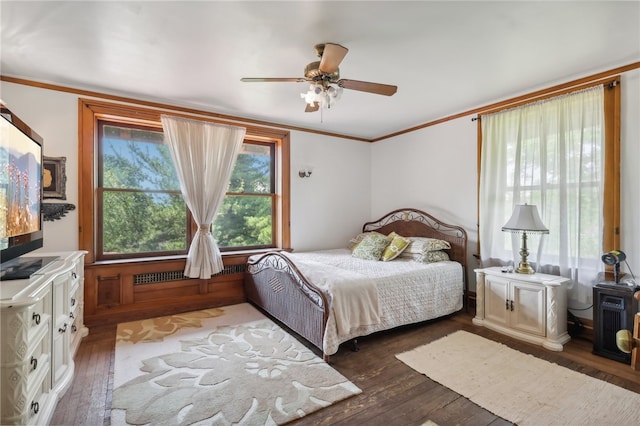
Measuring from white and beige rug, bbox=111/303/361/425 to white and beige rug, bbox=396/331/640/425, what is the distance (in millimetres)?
804

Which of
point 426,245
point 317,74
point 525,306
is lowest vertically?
point 525,306

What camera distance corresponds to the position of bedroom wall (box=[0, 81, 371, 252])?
308 centimetres

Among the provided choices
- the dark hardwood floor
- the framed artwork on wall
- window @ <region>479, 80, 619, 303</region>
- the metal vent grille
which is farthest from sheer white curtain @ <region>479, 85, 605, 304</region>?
the framed artwork on wall

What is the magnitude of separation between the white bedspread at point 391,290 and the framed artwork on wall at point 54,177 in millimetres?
2615

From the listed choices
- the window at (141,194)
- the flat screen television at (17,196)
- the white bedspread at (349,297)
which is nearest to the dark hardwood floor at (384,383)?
the white bedspread at (349,297)

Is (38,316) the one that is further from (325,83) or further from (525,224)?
(525,224)

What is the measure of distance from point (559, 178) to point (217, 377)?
373cm

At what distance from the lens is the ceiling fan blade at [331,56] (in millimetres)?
1978

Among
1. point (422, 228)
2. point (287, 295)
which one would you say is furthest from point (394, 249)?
point (287, 295)

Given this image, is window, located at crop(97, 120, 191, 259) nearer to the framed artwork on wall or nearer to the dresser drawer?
the framed artwork on wall

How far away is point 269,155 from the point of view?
4688mm

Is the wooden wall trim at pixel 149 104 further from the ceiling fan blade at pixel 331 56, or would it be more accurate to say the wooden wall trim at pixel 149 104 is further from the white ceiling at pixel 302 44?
the ceiling fan blade at pixel 331 56

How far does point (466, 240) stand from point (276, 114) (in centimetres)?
302

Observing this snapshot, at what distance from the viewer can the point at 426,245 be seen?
150 inches
